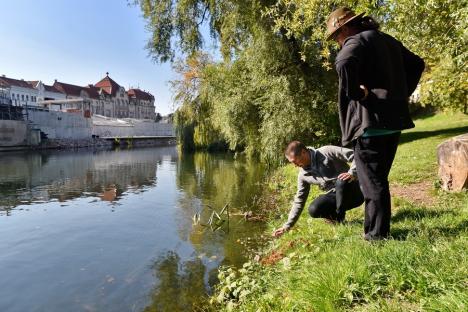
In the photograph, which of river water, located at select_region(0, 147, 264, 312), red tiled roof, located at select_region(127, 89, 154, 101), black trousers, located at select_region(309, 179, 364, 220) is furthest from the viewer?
red tiled roof, located at select_region(127, 89, 154, 101)

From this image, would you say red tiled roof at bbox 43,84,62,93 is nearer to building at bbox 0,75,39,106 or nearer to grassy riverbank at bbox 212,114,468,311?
building at bbox 0,75,39,106

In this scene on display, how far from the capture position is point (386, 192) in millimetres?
3613

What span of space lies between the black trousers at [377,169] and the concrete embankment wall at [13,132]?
48.9m

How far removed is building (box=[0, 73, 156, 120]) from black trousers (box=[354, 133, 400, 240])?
67.4m

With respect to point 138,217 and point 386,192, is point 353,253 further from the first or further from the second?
point 138,217

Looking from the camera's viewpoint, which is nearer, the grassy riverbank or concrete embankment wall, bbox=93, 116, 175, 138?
the grassy riverbank

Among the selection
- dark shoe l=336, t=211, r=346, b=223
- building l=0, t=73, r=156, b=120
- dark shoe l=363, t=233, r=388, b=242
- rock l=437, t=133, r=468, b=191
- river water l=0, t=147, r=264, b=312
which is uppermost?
building l=0, t=73, r=156, b=120

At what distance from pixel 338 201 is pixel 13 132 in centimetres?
4988

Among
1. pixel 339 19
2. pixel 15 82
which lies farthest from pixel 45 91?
pixel 339 19

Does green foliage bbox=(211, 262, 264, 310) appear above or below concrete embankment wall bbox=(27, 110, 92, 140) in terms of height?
below

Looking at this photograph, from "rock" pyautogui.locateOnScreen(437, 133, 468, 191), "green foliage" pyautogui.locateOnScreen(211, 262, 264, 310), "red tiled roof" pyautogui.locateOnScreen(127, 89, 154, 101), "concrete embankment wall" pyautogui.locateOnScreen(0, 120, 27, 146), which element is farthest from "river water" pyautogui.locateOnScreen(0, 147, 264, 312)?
"red tiled roof" pyautogui.locateOnScreen(127, 89, 154, 101)

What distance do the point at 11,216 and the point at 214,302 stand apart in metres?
8.79

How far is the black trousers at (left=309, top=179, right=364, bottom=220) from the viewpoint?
4680mm

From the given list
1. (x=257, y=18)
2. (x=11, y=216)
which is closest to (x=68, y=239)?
(x=11, y=216)
